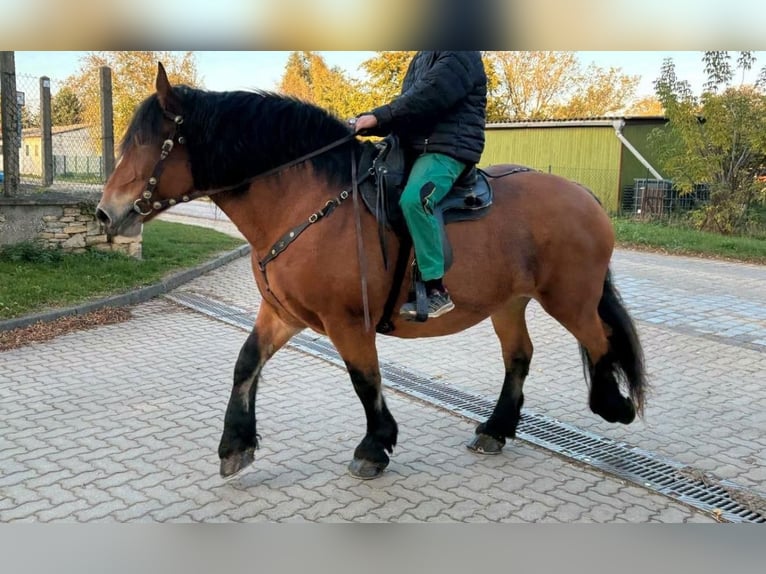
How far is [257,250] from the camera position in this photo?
133 inches

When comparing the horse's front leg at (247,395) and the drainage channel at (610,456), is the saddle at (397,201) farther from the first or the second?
the drainage channel at (610,456)

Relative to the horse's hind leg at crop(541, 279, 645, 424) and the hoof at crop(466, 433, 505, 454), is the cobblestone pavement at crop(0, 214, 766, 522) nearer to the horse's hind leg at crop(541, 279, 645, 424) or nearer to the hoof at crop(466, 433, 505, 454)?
the hoof at crop(466, 433, 505, 454)

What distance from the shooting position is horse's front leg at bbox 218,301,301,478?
358 centimetres

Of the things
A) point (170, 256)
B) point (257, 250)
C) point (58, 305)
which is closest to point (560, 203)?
point (257, 250)

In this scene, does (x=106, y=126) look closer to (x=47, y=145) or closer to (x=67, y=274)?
(x=47, y=145)

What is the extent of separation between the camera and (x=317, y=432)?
4.38m

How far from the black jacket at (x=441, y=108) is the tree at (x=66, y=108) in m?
8.36

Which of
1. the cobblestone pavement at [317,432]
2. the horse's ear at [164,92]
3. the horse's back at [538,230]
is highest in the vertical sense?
the horse's ear at [164,92]

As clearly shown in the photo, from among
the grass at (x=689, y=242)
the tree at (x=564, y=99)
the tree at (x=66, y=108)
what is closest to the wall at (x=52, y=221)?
the tree at (x=66, y=108)

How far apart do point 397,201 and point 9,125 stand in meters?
7.88

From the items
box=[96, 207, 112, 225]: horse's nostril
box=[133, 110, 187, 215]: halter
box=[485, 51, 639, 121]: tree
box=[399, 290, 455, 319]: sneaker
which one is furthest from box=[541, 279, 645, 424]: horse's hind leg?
box=[485, 51, 639, 121]: tree

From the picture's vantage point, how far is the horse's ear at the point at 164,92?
2883 mm

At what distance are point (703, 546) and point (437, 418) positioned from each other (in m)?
2.33

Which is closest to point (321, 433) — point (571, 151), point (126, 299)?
point (126, 299)
